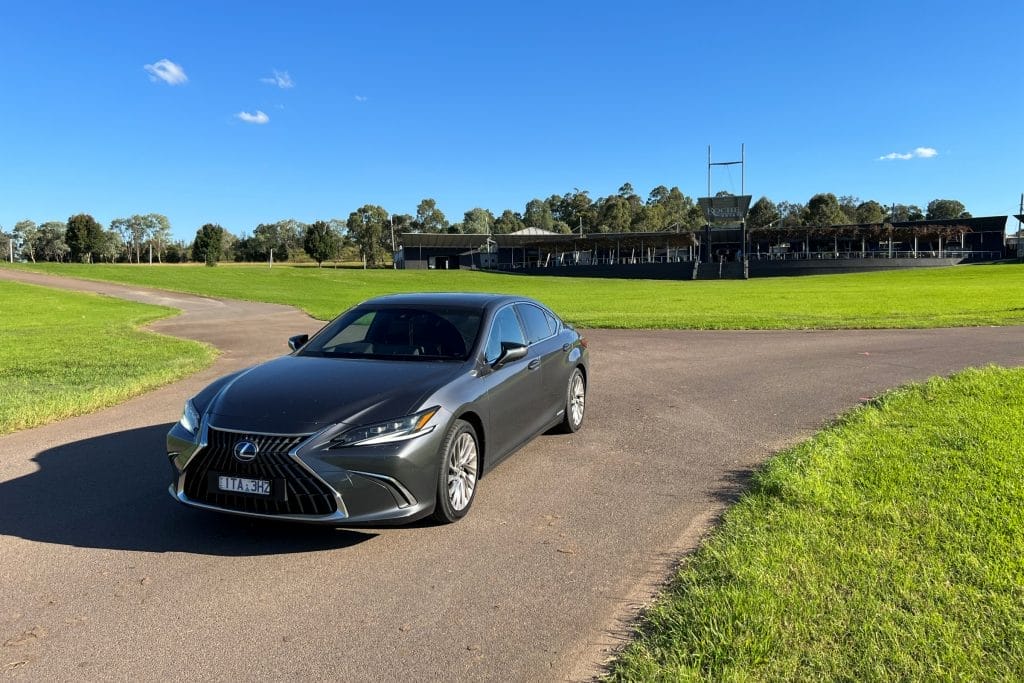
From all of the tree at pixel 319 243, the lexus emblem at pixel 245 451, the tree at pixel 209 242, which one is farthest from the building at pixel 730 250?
the lexus emblem at pixel 245 451

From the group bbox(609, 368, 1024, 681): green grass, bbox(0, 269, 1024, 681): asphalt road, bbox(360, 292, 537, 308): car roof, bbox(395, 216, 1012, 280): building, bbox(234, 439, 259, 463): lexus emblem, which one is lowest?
bbox(0, 269, 1024, 681): asphalt road

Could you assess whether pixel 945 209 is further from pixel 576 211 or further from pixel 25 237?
pixel 25 237

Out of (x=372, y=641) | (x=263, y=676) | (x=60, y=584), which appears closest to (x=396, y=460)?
(x=372, y=641)

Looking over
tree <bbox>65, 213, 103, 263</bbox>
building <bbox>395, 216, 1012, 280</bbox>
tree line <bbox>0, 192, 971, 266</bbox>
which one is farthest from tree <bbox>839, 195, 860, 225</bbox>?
tree <bbox>65, 213, 103, 263</bbox>

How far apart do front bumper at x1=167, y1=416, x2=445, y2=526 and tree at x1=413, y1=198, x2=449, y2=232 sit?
145m

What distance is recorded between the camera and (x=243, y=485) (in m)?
3.94

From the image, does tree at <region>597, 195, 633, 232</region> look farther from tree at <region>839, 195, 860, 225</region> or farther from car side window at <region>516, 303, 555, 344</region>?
car side window at <region>516, 303, 555, 344</region>

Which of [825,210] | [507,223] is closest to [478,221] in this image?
[507,223]

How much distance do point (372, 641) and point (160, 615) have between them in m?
1.12

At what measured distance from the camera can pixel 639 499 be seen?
4.88 meters

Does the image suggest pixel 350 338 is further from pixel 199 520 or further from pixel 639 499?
pixel 639 499

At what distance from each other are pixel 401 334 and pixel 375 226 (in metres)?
116

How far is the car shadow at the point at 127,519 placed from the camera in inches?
164

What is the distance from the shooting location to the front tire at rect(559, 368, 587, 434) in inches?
262
